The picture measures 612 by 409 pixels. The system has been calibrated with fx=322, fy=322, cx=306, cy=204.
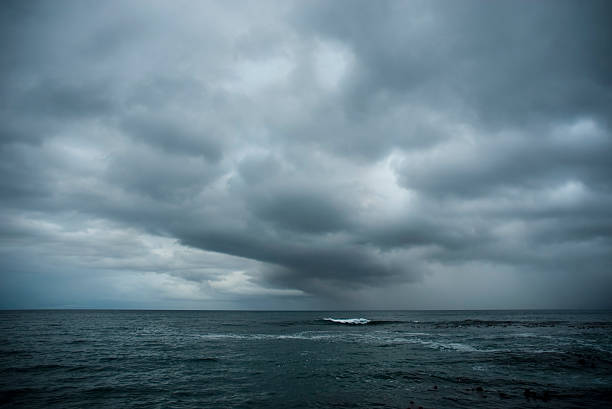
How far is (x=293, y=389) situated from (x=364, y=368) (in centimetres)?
945

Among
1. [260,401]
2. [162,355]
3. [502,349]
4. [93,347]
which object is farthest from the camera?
[93,347]

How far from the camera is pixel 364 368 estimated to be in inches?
1197

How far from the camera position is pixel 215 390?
926 inches

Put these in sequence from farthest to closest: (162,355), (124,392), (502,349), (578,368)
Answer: (502,349) → (162,355) → (578,368) → (124,392)

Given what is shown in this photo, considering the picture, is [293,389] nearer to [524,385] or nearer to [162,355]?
[524,385]

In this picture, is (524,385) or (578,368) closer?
(524,385)

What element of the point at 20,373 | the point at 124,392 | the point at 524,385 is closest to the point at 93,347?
the point at 20,373

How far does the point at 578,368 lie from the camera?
97.0ft

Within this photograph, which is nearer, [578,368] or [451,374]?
[451,374]

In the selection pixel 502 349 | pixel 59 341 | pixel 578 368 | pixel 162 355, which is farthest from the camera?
pixel 59 341

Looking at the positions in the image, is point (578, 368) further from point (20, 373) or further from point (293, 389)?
point (20, 373)

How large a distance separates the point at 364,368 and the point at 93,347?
36.8m

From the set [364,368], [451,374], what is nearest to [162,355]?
[364,368]

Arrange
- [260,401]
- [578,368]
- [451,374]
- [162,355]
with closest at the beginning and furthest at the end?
[260,401] → [451,374] → [578,368] → [162,355]
